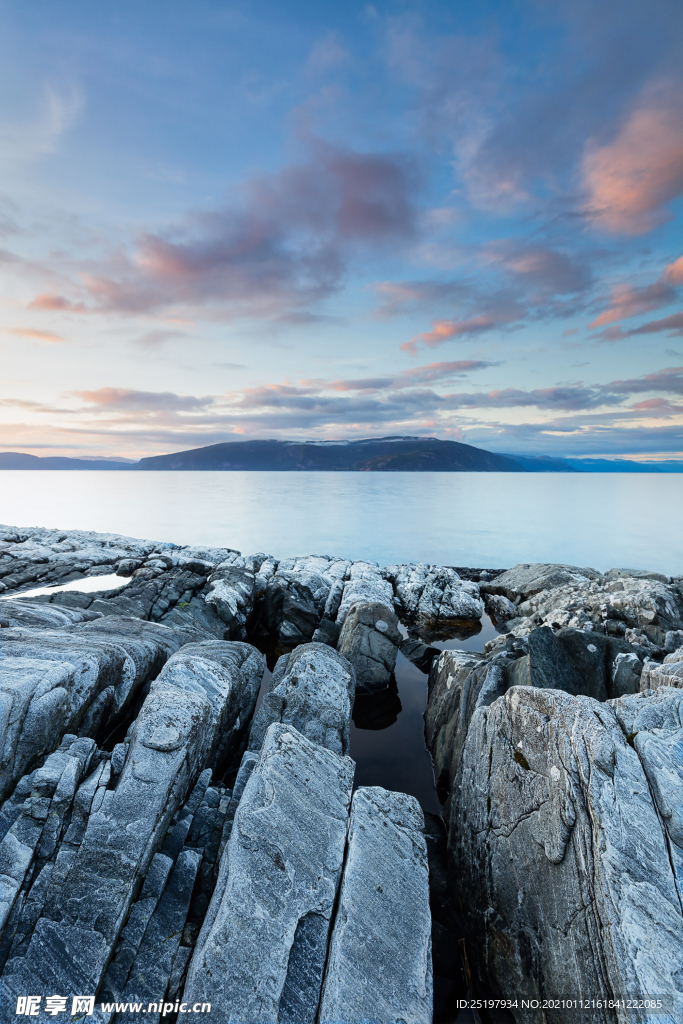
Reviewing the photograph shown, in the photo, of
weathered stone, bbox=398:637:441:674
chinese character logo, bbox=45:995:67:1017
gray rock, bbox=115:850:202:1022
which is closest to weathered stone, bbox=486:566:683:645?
weathered stone, bbox=398:637:441:674

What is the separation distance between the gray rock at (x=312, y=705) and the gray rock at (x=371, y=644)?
478 cm

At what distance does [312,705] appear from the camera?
8695 mm

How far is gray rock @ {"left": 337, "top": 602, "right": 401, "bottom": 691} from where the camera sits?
14.3 meters

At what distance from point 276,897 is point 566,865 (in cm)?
351

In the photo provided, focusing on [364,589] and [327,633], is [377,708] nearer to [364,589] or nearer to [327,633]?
[327,633]

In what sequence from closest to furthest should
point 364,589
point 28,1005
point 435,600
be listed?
point 28,1005
point 364,589
point 435,600

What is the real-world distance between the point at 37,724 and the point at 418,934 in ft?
19.1

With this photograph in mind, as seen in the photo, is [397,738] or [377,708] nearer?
[397,738]

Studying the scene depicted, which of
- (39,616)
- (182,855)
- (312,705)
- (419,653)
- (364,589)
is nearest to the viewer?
(182,855)

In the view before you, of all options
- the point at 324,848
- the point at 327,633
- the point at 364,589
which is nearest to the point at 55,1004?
the point at 324,848

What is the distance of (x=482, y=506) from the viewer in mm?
68750

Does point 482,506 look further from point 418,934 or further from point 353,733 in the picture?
point 418,934

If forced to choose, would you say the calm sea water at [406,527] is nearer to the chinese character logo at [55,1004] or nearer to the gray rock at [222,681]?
the gray rock at [222,681]

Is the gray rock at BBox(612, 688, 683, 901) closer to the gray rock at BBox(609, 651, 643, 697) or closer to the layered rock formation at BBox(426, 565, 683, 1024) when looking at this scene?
the layered rock formation at BBox(426, 565, 683, 1024)
